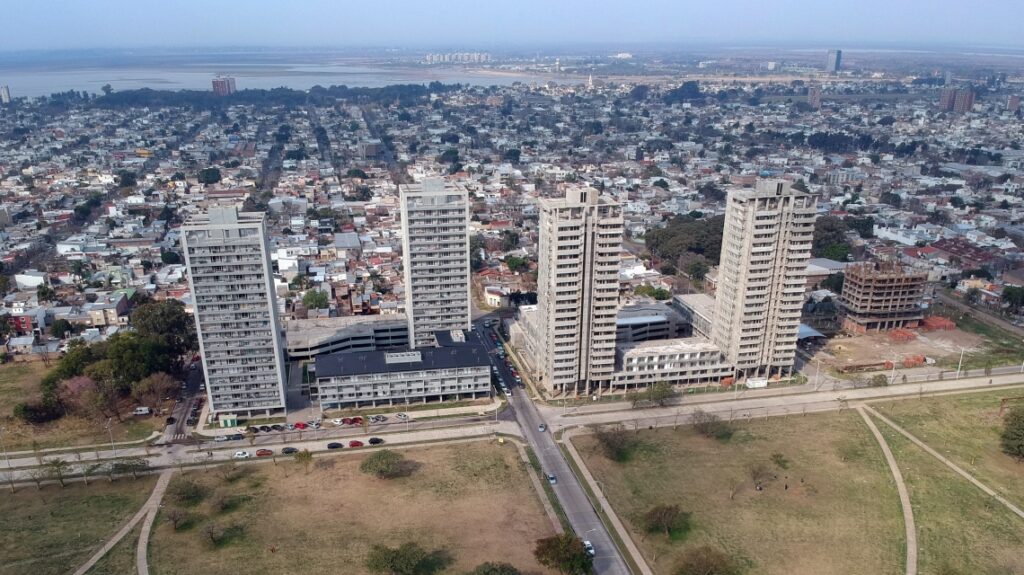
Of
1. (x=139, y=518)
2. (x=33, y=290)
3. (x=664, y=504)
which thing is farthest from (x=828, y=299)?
(x=33, y=290)

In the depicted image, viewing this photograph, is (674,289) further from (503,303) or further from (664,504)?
(664,504)

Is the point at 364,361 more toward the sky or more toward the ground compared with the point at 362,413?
more toward the sky

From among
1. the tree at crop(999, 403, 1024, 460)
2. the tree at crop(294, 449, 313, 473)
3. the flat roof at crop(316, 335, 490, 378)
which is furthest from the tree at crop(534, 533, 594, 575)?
the tree at crop(999, 403, 1024, 460)

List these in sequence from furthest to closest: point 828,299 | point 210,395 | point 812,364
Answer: point 828,299 → point 812,364 → point 210,395

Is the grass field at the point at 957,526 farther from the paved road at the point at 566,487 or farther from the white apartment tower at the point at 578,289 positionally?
the white apartment tower at the point at 578,289

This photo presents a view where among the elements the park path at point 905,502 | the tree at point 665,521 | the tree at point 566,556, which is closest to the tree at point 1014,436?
the park path at point 905,502

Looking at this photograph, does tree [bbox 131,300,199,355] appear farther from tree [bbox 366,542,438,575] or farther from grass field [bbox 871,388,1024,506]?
grass field [bbox 871,388,1024,506]
